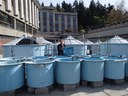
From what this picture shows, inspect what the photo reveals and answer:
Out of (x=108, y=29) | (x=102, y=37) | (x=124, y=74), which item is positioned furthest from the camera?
(x=102, y=37)

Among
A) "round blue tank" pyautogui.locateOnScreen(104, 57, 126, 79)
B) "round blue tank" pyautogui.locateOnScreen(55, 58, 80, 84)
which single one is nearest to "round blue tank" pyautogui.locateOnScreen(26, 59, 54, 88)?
"round blue tank" pyautogui.locateOnScreen(55, 58, 80, 84)

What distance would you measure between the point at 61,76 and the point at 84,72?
1023mm

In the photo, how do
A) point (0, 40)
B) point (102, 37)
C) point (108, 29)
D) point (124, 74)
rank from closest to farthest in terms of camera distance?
point (124, 74) < point (0, 40) < point (108, 29) < point (102, 37)

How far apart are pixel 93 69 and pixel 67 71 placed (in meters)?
1.09

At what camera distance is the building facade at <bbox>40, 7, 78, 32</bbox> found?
74188 millimetres

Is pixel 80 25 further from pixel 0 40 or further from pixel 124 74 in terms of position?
pixel 124 74

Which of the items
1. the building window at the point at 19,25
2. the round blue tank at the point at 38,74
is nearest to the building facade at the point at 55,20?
the building window at the point at 19,25

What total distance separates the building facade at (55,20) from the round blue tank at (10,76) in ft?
223

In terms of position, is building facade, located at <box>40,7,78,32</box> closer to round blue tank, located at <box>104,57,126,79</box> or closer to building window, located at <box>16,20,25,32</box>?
building window, located at <box>16,20,25,32</box>

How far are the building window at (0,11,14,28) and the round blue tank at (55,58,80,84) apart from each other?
2087 cm

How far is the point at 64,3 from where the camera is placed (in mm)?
100125

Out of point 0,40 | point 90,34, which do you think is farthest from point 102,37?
point 0,40

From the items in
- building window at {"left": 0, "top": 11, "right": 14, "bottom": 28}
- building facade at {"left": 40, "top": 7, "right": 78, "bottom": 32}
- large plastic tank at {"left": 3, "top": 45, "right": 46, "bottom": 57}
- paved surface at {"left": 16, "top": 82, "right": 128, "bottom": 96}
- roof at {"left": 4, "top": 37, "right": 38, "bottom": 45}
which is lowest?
paved surface at {"left": 16, "top": 82, "right": 128, "bottom": 96}

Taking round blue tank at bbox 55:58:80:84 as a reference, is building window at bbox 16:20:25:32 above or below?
above
